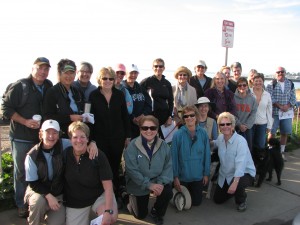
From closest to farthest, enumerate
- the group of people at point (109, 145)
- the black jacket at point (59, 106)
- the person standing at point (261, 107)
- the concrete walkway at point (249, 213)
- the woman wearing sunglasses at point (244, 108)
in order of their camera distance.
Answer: the group of people at point (109, 145), the black jacket at point (59, 106), the concrete walkway at point (249, 213), the woman wearing sunglasses at point (244, 108), the person standing at point (261, 107)

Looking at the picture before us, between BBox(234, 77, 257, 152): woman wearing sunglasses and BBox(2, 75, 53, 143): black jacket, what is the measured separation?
3.49 m

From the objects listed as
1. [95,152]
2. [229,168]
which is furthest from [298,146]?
[95,152]

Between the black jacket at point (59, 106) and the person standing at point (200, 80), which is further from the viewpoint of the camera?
the person standing at point (200, 80)

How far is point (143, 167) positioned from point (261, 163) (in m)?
2.42

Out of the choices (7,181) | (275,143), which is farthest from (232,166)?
(7,181)

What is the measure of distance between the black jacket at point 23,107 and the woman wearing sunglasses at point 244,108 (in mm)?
3489

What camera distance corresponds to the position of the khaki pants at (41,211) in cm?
318

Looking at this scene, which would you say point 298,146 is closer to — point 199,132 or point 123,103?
point 199,132

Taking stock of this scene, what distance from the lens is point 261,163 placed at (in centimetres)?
519

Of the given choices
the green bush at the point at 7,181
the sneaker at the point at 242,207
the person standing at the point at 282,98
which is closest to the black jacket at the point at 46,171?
the green bush at the point at 7,181

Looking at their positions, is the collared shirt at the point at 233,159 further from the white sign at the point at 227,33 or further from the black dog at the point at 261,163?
the white sign at the point at 227,33

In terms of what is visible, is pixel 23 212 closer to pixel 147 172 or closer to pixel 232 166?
pixel 147 172

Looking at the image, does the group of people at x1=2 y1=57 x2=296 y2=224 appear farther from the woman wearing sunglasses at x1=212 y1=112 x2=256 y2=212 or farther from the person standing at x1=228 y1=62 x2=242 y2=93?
the person standing at x1=228 y1=62 x2=242 y2=93

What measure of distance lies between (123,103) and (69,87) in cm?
78
